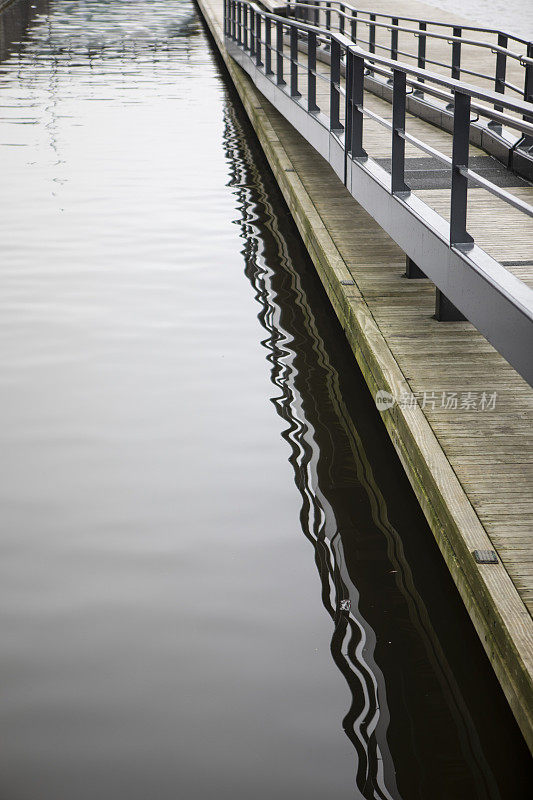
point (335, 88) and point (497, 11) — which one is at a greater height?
point (335, 88)

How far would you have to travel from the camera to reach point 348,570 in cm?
441

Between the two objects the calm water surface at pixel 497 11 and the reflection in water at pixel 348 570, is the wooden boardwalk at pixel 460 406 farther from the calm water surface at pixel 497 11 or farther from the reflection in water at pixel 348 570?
the calm water surface at pixel 497 11

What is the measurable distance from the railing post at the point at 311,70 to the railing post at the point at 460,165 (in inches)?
194

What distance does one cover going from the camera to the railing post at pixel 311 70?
→ 30.7ft

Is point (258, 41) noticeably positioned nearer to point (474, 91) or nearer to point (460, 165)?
point (460, 165)

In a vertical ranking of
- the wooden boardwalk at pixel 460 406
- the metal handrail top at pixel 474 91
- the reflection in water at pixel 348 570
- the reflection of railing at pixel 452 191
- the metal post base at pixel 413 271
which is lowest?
the reflection in water at pixel 348 570

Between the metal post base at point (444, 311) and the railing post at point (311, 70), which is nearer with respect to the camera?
the metal post base at point (444, 311)

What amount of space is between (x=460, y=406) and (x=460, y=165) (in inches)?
40.8

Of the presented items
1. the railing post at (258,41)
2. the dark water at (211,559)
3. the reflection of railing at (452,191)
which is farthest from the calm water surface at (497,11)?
the dark water at (211,559)

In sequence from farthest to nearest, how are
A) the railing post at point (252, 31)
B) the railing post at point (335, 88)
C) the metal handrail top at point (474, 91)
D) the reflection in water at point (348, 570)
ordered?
the railing post at point (252, 31) → the railing post at point (335, 88) → the metal handrail top at point (474, 91) → the reflection in water at point (348, 570)

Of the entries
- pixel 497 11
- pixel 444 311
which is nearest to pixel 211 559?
pixel 444 311

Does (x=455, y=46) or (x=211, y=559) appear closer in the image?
(x=211, y=559)

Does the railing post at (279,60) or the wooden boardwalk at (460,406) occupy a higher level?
the railing post at (279,60)

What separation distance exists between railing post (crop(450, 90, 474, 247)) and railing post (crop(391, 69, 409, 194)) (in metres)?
1.13
